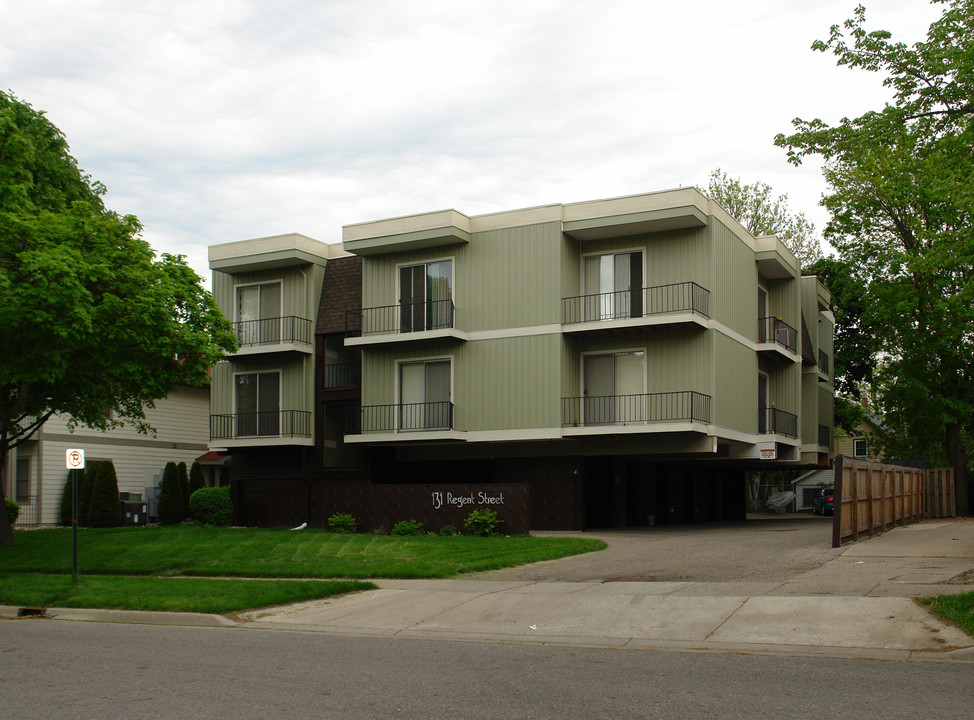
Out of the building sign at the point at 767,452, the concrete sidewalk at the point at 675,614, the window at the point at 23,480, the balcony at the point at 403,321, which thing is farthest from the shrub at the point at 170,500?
the concrete sidewalk at the point at 675,614

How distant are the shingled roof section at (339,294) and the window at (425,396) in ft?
9.38

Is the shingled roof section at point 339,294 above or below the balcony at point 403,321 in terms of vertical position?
above

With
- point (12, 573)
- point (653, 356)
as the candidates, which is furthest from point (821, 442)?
point (12, 573)

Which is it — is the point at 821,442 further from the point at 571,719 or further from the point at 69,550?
the point at 571,719

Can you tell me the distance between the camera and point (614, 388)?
29.4 meters

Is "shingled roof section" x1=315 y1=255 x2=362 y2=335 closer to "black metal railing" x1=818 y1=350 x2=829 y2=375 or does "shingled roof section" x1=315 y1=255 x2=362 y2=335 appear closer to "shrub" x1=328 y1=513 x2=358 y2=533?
"shrub" x1=328 y1=513 x2=358 y2=533

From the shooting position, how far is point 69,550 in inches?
853

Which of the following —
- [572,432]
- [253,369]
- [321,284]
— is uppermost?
[321,284]

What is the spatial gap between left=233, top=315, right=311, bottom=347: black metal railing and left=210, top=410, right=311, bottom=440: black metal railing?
7.64 ft

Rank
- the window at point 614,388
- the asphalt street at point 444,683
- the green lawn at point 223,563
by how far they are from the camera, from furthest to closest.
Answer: the window at point 614,388, the green lawn at point 223,563, the asphalt street at point 444,683

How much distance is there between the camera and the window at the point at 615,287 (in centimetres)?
2923

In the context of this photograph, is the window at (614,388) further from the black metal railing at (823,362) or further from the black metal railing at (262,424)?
the black metal railing at (823,362)

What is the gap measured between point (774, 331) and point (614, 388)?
24.4 feet

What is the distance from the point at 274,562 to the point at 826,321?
29739mm
